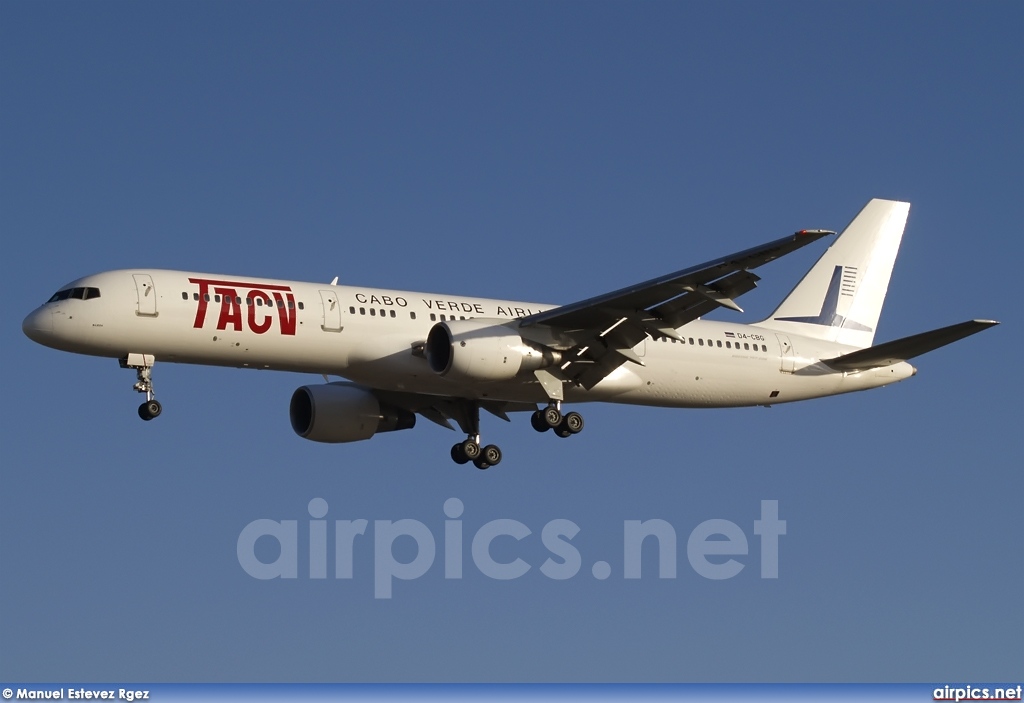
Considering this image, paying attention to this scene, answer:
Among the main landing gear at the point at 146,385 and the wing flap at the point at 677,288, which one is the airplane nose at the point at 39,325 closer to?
the main landing gear at the point at 146,385

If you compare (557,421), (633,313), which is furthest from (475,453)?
(633,313)

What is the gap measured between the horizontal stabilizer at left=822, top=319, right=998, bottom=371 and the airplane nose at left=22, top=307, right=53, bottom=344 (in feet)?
70.5

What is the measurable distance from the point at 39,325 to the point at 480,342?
35.2ft

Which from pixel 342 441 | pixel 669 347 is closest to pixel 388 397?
pixel 342 441

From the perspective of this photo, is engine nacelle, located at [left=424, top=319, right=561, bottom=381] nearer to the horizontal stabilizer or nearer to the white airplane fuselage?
the white airplane fuselage

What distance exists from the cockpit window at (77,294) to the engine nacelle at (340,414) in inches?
336

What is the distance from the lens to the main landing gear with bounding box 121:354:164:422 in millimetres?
40250

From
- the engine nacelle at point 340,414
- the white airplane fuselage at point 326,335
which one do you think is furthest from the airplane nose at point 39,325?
the engine nacelle at point 340,414

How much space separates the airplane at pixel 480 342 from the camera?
40000mm

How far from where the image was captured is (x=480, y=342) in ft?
136

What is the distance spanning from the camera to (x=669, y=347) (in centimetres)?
4516

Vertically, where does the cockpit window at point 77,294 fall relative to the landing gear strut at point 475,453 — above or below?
above

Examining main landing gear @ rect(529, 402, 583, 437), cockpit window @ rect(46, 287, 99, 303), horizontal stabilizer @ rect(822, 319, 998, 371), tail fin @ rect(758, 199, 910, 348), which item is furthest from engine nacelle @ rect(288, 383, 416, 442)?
horizontal stabilizer @ rect(822, 319, 998, 371)

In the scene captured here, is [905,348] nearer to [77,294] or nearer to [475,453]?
[475,453]
